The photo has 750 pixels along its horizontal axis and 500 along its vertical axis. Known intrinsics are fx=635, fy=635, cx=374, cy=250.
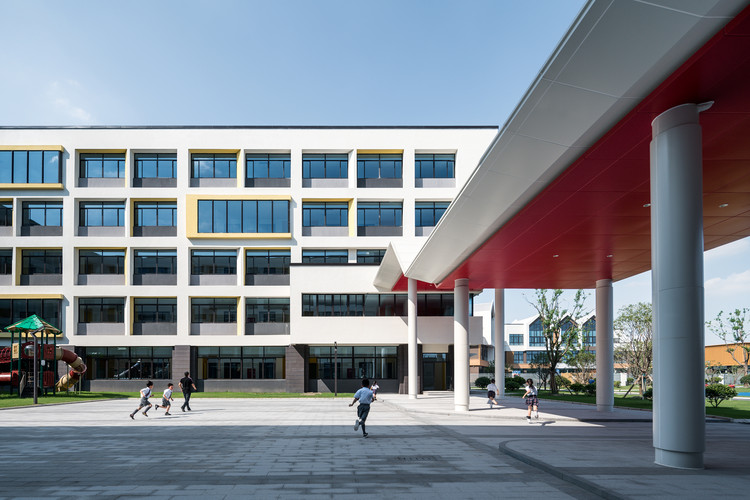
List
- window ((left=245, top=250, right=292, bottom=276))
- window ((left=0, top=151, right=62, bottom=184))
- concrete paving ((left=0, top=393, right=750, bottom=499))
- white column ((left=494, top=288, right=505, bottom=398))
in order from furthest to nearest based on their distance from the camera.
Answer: window ((left=245, top=250, right=292, bottom=276)) < window ((left=0, top=151, right=62, bottom=184)) < white column ((left=494, top=288, right=505, bottom=398)) < concrete paving ((left=0, top=393, right=750, bottom=499))

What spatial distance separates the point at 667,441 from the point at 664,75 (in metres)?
6.16

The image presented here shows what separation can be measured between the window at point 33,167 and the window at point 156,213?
666 centimetres

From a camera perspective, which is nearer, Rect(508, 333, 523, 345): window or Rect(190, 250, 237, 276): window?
Rect(190, 250, 237, 276): window

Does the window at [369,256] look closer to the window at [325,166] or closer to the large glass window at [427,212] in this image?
the large glass window at [427,212]

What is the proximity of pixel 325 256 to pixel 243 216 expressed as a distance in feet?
22.9

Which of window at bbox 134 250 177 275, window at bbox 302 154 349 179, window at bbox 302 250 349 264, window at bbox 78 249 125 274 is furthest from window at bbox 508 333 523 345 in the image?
window at bbox 78 249 125 274

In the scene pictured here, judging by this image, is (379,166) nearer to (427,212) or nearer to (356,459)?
(427,212)

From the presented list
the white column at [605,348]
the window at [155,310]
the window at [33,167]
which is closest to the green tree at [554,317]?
the white column at [605,348]

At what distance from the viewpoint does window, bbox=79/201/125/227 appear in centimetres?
4916

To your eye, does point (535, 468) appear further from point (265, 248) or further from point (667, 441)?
point (265, 248)

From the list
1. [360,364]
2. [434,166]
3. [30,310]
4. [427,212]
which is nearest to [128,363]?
[30,310]

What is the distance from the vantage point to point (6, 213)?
1929 inches

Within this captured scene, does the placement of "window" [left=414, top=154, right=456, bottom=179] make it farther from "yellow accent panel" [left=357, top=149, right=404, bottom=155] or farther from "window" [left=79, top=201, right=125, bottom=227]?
"window" [left=79, top=201, right=125, bottom=227]

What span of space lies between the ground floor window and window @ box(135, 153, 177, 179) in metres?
18.3
